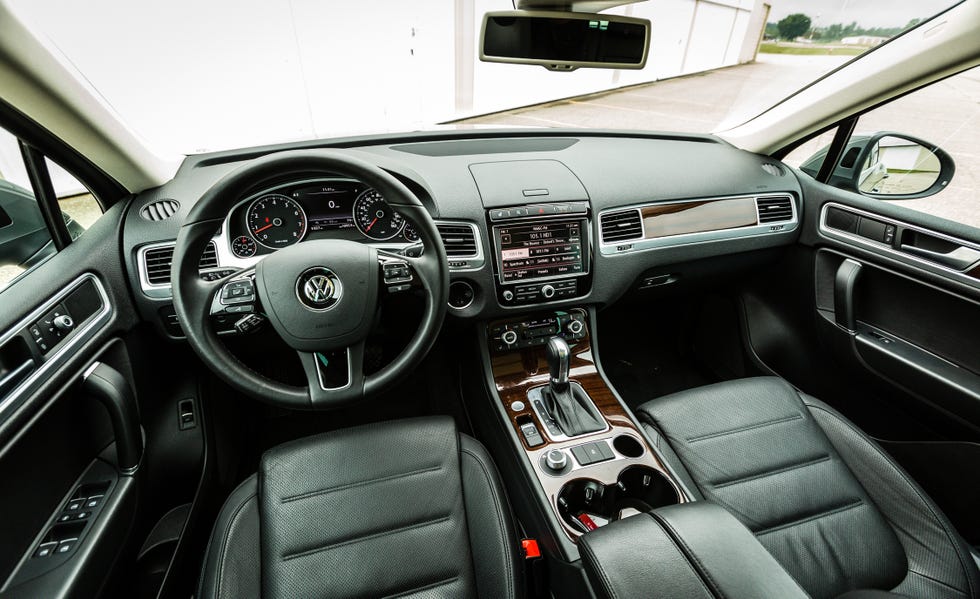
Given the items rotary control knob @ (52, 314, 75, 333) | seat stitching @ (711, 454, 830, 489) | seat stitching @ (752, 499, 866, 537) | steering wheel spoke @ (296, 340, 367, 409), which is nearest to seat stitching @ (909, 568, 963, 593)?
seat stitching @ (752, 499, 866, 537)

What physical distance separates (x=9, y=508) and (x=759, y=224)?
8.77 feet

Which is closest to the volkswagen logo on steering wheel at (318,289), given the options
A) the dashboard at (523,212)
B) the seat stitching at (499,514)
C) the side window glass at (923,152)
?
the dashboard at (523,212)

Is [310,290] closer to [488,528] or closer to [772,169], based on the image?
[488,528]

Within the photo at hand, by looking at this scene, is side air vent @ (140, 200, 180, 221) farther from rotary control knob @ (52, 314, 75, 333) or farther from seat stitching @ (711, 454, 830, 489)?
seat stitching @ (711, 454, 830, 489)

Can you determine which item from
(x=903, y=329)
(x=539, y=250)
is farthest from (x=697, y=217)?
(x=903, y=329)

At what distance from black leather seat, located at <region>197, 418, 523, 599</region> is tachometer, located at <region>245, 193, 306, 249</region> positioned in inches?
26.4

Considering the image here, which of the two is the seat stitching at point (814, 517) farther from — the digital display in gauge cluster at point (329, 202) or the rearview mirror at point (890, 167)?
the digital display in gauge cluster at point (329, 202)

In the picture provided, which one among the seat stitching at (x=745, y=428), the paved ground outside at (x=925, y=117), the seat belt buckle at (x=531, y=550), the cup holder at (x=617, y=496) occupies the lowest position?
the seat belt buckle at (x=531, y=550)

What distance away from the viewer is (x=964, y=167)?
185 cm

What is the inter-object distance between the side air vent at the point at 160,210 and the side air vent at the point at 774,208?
2339 mm

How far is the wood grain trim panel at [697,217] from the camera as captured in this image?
6.46 ft

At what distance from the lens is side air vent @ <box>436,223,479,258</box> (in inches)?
67.4

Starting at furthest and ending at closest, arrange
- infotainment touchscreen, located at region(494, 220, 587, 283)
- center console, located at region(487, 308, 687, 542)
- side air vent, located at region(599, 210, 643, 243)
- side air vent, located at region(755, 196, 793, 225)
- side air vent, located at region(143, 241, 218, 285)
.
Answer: side air vent, located at region(755, 196, 793, 225) < side air vent, located at region(599, 210, 643, 243) < infotainment touchscreen, located at region(494, 220, 587, 283) < side air vent, located at region(143, 241, 218, 285) < center console, located at region(487, 308, 687, 542)

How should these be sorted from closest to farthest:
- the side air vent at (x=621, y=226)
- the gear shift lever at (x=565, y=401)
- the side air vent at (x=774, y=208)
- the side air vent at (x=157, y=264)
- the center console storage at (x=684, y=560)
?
1. the center console storage at (x=684, y=560)
2. the side air vent at (x=157, y=264)
3. the gear shift lever at (x=565, y=401)
4. the side air vent at (x=621, y=226)
5. the side air vent at (x=774, y=208)
